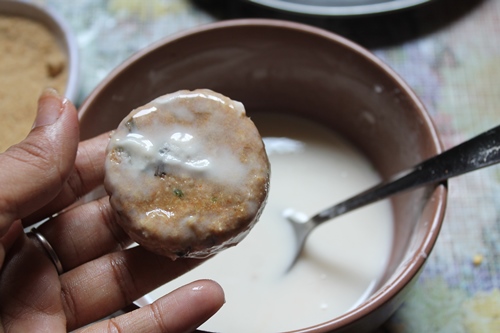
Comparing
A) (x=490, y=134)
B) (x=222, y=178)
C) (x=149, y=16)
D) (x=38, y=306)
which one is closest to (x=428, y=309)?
(x=490, y=134)

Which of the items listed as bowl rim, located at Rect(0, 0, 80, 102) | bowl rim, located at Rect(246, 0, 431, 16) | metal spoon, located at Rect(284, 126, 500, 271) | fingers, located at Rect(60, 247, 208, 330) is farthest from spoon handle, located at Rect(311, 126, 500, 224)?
bowl rim, located at Rect(0, 0, 80, 102)

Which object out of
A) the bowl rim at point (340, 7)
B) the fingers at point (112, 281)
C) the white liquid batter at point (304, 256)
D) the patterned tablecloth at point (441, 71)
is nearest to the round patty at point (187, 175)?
the fingers at point (112, 281)

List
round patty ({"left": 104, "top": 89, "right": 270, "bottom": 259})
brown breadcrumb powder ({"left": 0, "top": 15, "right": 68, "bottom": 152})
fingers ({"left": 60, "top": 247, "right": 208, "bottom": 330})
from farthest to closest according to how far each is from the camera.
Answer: brown breadcrumb powder ({"left": 0, "top": 15, "right": 68, "bottom": 152}) → fingers ({"left": 60, "top": 247, "right": 208, "bottom": 330}) → round patty ({"left": 104, "top": 89, "right": 270, "bottom": 259})

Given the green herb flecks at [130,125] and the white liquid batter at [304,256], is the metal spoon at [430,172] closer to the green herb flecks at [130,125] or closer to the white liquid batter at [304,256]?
the white liquid batter at [304,256]

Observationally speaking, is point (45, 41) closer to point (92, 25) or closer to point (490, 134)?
point (92, 25)

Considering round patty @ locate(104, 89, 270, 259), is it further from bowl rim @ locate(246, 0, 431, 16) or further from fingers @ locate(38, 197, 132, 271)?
bowl rim @ locate(246, 0, 431, 16)
